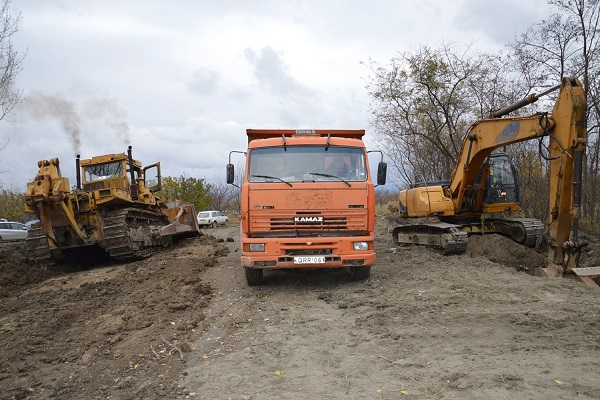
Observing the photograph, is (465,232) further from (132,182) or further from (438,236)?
(132,182)

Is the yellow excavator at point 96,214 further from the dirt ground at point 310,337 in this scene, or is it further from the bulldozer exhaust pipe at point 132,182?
the dirt ground at point 310,337

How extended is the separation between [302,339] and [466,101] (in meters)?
17.9

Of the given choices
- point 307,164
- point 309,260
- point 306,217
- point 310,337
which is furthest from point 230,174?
point 310,337

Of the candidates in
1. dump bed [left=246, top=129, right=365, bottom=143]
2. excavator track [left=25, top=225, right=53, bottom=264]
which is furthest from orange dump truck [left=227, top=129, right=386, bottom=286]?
excavator track [left=25, top=225, right=53, bottom=264]

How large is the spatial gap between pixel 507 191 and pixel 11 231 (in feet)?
84.0

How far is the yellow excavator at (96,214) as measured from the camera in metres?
11.2

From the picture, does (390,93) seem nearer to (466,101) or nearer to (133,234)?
(466,101)

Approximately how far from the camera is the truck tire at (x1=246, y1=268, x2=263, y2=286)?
8531mm

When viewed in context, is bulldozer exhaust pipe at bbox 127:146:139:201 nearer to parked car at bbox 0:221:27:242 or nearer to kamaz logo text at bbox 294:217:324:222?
kamaz logo text at bbox 294:217:324:222

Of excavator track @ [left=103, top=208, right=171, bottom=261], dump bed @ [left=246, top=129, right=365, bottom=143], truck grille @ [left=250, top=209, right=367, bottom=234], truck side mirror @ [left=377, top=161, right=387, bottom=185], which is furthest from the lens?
excavator track @ [left=103, top=208, right=171, bottom=261]

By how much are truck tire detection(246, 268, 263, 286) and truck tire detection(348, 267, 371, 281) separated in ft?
5.59

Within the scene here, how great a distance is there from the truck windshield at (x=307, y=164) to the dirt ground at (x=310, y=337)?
77.8 inches

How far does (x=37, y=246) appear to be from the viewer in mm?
12375

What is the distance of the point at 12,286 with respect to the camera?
10.6m
